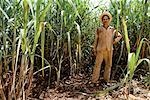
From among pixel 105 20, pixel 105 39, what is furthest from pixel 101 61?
pixel 105 20

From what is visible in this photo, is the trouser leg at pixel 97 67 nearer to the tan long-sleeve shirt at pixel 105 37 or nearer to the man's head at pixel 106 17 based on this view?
the tan long-sleeve shirt at pixel 105 37

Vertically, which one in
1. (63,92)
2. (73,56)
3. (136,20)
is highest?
(136,20)

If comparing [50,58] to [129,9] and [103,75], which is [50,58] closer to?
[103,75]

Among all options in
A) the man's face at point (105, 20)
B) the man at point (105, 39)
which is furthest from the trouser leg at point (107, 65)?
the man's face at point (105, 20)

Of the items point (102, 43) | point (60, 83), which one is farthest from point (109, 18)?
point (60, 83)

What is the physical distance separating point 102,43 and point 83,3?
33 cm

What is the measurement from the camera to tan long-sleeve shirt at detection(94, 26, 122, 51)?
2.26 m

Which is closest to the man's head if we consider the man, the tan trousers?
the man

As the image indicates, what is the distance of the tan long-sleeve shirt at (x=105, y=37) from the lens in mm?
2264

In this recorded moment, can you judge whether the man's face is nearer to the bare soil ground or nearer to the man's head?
the man's head

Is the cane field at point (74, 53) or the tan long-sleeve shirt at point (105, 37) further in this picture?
the tan long-sleeve shirt at point (105, 37)

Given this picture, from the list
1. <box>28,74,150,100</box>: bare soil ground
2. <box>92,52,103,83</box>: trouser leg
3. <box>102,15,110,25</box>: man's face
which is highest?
<box>102,15,110,25</box>: man's face

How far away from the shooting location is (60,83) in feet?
7.66

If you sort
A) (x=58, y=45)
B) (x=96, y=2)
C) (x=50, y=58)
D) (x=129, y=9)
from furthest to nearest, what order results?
(x=96, y=2) < (x=129, y=9) < (x=50, y=58) < (x=58, y=45)
